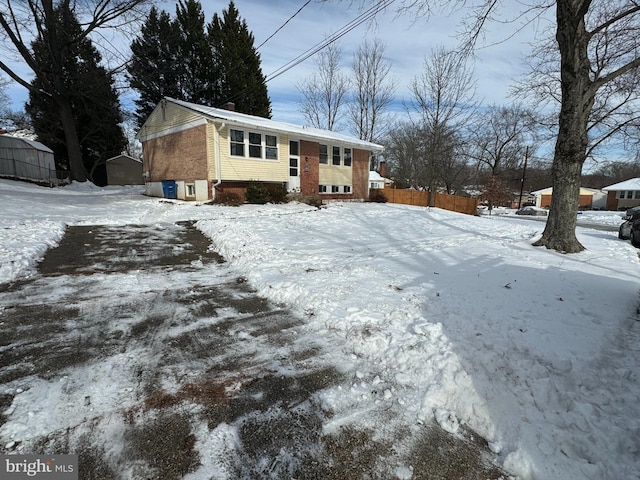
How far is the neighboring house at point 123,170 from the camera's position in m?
30.4

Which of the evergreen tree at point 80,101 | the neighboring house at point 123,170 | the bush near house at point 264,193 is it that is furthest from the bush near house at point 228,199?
the neighboring house at point 123,170

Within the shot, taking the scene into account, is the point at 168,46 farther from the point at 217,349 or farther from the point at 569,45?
the point at 217,349

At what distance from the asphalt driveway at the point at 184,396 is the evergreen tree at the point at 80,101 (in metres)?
24.8

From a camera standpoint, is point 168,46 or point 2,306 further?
point 168,46

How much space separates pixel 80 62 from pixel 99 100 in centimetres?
545

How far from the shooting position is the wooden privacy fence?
25.8 meters

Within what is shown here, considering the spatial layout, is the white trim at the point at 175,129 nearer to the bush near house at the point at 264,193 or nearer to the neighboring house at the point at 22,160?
the bush near house at the point at 264,193

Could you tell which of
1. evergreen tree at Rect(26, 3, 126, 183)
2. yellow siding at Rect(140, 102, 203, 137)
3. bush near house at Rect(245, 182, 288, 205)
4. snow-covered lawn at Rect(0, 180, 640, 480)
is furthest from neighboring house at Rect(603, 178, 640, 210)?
evergreen tree at Rect(26, 3, 126, 183)

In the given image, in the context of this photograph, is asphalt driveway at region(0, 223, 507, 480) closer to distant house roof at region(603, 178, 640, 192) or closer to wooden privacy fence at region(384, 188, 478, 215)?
wooden privacy fence at region(384, 188, 478, 215)

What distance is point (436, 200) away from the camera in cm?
2567

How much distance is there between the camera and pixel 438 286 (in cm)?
480

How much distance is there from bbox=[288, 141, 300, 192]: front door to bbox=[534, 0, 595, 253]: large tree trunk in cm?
1361

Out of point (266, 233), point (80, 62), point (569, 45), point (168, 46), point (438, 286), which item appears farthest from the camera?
point (168, 46)

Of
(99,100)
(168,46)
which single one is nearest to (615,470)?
(99,100)
